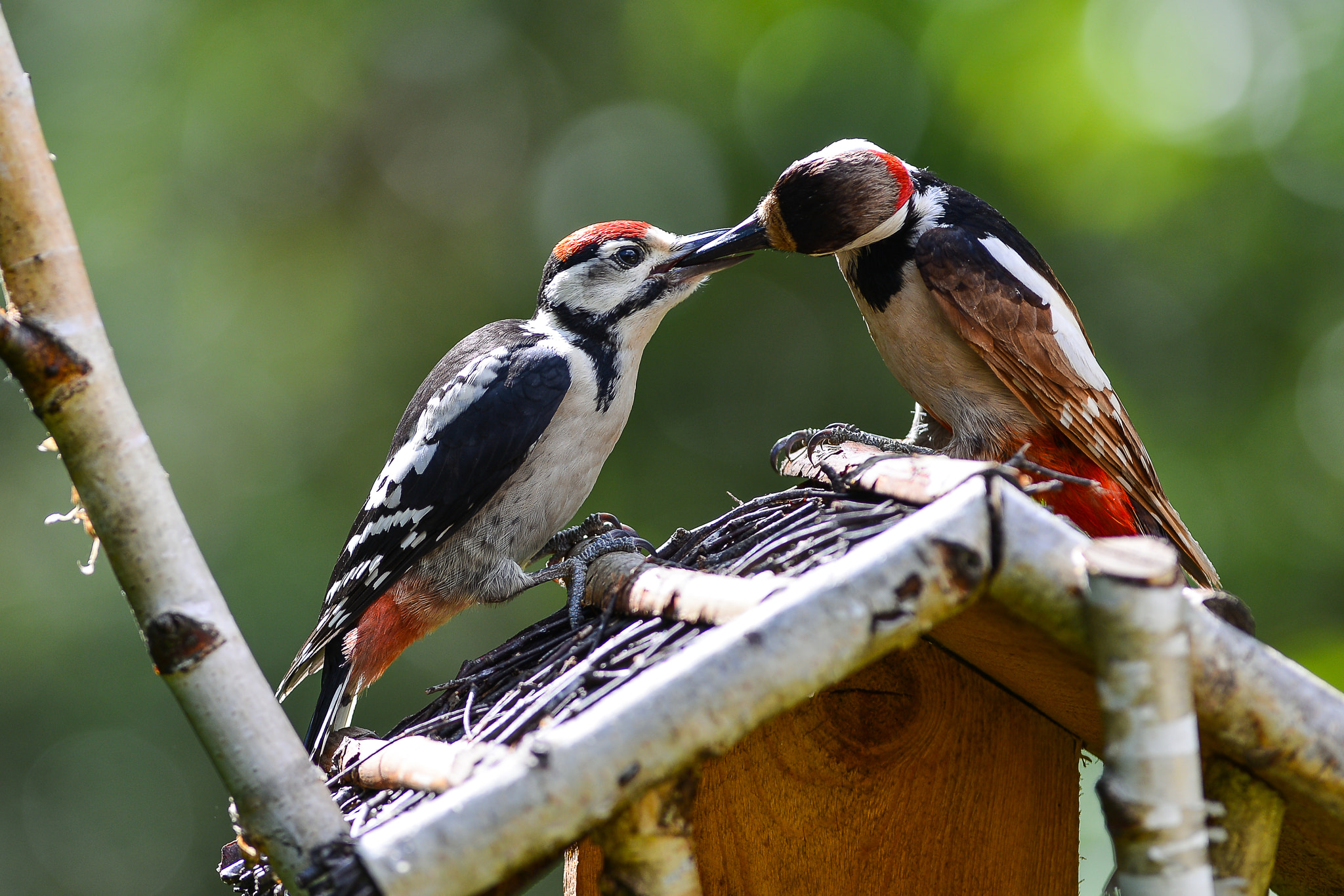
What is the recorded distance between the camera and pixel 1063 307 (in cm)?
217

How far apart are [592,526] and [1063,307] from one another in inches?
42.6

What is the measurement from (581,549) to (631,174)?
450cm

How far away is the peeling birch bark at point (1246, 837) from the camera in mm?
1104

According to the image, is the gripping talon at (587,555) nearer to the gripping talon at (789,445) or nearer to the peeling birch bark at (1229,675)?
the gripping talon at (789,445)

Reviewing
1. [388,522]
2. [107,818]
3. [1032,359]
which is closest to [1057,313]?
[1032,359]

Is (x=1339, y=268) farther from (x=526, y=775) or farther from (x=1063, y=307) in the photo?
(x=526, y=775)

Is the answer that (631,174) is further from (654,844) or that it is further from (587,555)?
(654,844)

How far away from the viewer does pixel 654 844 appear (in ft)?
3.31

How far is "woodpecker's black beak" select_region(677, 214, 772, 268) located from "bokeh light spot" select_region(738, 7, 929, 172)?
3005mm

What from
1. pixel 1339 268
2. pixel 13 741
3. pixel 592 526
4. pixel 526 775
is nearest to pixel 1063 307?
pixel 592 526

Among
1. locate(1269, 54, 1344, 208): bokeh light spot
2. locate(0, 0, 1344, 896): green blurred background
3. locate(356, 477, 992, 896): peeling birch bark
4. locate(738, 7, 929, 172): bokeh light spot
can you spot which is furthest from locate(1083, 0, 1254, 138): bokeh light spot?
locate(356, 477, 992, 896): peeling birch bark

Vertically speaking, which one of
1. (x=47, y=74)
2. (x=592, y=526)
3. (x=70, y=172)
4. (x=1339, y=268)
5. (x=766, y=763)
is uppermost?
(x=47, y=74)

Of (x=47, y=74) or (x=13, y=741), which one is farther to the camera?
(x=47, y=74)

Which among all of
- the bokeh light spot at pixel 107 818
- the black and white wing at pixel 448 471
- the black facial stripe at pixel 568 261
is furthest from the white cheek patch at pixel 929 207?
the bokeh light spot at pixel 107 818
